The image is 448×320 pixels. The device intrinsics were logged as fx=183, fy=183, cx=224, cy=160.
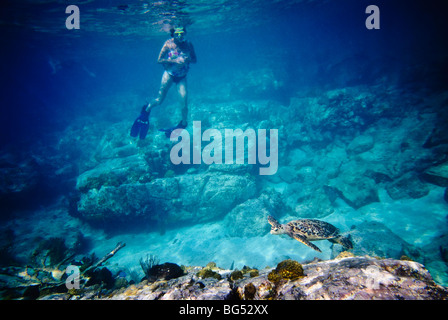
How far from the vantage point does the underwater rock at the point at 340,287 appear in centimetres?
185

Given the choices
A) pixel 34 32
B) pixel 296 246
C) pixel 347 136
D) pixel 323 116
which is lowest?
pixel 296 246

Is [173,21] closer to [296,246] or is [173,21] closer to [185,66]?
[185,66]

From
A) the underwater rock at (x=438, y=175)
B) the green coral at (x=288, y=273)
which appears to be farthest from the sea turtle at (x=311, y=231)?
the underwater rock at (x=438, y=175)

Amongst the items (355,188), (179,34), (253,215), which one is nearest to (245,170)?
(253,215)

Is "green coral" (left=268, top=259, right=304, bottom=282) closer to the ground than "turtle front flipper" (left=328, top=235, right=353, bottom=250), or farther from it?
farther from it

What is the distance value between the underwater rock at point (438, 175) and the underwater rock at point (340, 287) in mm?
10920

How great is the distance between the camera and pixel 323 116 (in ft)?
53.9

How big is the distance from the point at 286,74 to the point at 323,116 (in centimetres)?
1228

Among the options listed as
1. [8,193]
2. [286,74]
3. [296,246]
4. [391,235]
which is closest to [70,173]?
[8,193]

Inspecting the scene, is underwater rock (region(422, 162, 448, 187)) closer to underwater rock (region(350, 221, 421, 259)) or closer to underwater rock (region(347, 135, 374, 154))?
underwater rock (region(347, 135, 374, 154))

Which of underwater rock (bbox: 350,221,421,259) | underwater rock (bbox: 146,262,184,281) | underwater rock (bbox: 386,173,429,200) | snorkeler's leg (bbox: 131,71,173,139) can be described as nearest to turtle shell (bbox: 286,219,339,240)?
underwater rock (bbox: 350,221,421,259)

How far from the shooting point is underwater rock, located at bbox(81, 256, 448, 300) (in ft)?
6.07

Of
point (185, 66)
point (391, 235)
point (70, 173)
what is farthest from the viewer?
point (70, 173)

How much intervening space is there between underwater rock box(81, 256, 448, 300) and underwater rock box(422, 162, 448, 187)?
10920 millimetres
